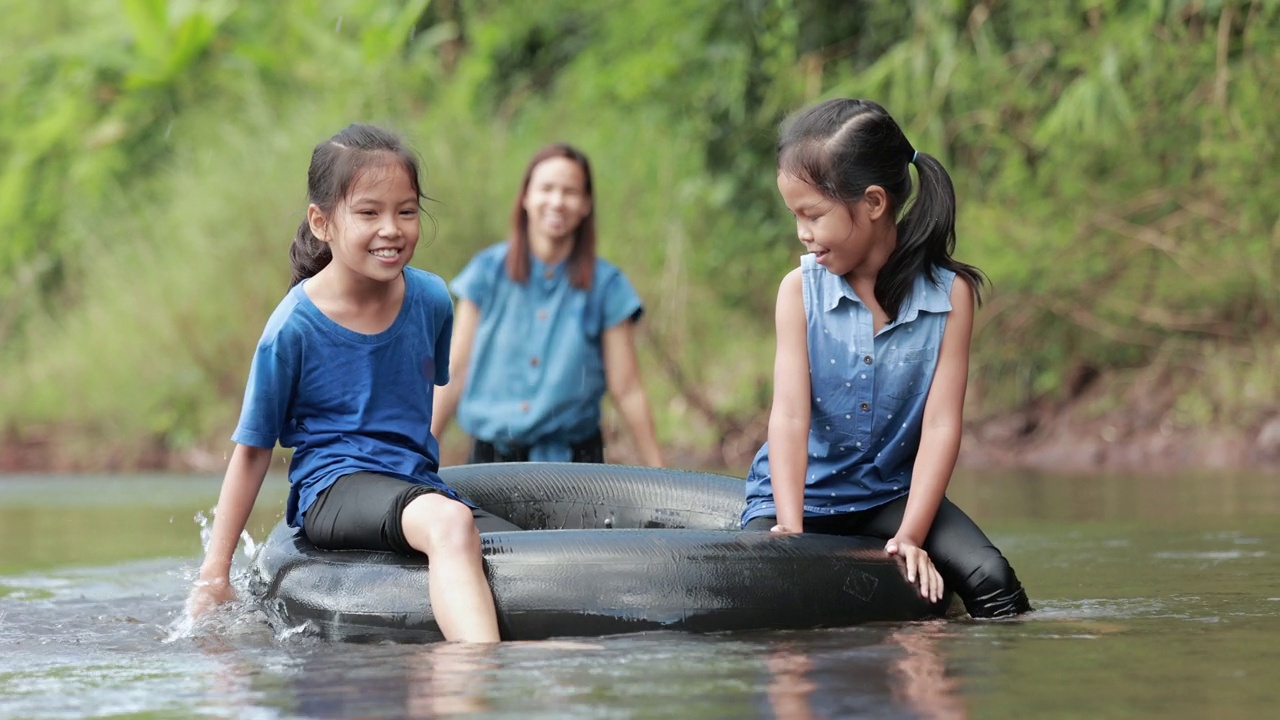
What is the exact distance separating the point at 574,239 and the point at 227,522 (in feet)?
6.82

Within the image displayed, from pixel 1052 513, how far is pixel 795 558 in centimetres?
350

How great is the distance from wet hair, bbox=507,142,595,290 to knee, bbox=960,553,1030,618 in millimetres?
2189

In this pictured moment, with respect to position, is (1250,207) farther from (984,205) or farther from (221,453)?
(221,453)

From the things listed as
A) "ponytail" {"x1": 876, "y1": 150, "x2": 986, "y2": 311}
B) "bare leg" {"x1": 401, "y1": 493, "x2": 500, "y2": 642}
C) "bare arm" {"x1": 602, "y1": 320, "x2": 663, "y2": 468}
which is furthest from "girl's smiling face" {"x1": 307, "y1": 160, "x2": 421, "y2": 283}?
"bare arm" {"x1": 602, "y1": 320, "x2": 663, "y2": 468}

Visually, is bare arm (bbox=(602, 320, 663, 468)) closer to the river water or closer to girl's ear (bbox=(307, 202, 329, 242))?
the river water

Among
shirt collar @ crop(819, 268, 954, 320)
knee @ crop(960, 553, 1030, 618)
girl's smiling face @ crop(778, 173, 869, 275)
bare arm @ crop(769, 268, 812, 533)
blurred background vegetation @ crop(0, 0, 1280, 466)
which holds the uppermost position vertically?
blurred background vegetation @ crop(0, 0, 1280, 466)

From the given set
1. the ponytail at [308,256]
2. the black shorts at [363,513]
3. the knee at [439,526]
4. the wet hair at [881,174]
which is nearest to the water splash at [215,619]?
the black shorts at [363,513]

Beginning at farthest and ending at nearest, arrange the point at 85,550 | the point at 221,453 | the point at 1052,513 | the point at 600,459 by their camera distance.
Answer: the point at 221,453
the point at 1052,513
the point at 85,550
the point at 600,459

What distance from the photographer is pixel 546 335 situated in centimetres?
575

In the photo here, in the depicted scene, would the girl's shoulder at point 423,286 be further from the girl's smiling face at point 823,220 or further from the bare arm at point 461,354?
the bare arm at point 461,354

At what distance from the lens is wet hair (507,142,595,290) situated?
227 inches

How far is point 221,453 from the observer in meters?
12.8

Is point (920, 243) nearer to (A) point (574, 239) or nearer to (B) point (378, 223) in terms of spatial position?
(B) point (378, 223)

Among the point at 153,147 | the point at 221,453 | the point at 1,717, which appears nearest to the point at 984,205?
the point at 221,453
